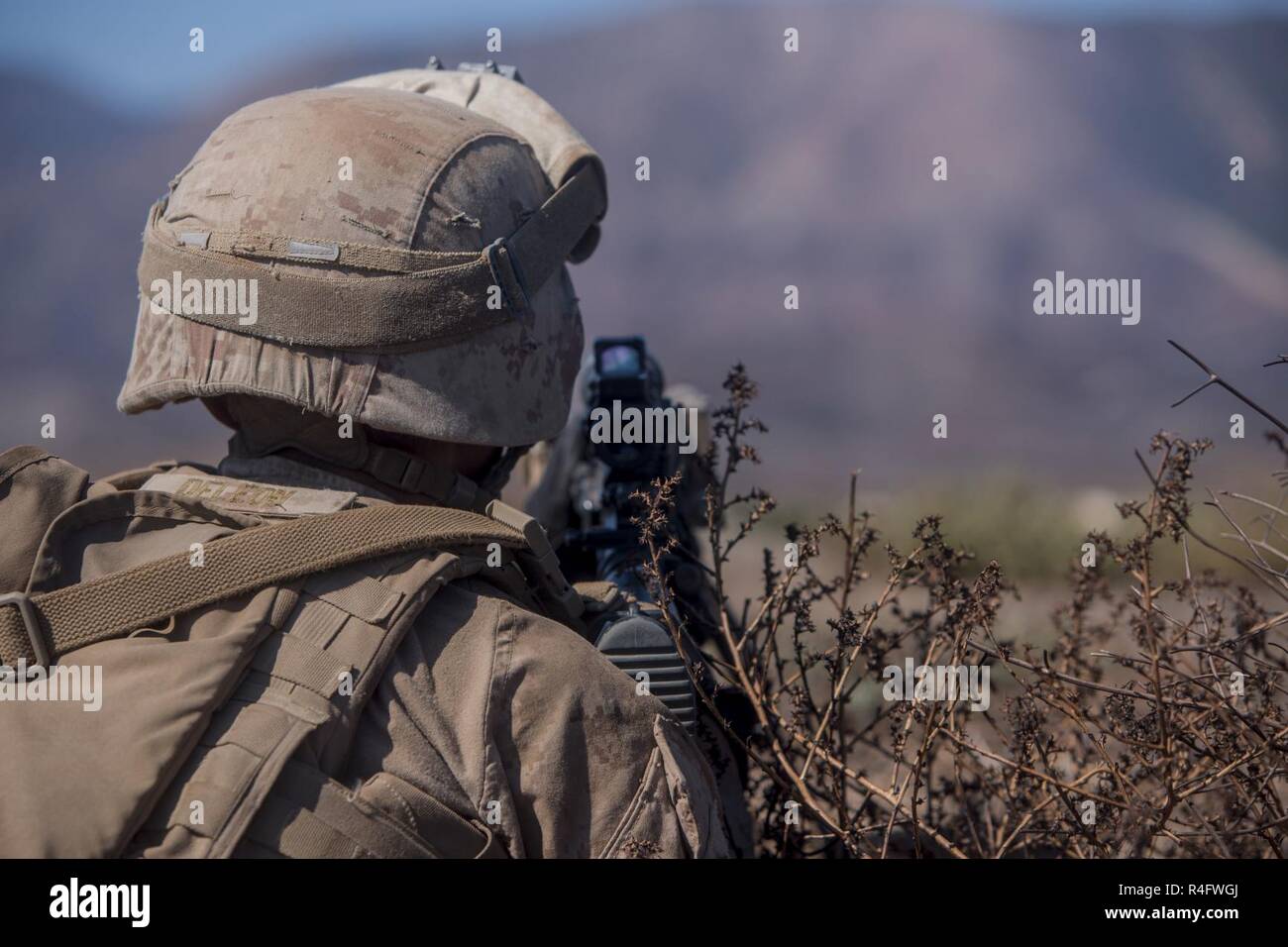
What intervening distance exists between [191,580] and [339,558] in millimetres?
215

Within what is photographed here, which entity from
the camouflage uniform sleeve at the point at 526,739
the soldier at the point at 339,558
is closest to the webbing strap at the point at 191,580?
the soldier at the point at 339,558

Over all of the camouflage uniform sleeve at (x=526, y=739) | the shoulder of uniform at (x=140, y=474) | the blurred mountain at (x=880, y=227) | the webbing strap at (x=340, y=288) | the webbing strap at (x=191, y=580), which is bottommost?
the camouflage uniform sleeve at (x=526, y=739)

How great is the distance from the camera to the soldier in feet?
5.50

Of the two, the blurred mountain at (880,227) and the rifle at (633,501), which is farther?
the blurred mountain at (880,227)

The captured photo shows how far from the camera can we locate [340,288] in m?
2.10

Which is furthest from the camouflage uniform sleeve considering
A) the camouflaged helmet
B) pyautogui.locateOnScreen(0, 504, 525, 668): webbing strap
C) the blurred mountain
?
the blurred mountain

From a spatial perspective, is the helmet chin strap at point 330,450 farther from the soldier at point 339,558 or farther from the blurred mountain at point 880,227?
the blurred mountain at point 880,227

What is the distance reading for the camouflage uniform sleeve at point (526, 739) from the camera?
1.81 m

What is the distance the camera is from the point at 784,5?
156 ft

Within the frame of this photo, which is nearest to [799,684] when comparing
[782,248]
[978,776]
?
[978,776]

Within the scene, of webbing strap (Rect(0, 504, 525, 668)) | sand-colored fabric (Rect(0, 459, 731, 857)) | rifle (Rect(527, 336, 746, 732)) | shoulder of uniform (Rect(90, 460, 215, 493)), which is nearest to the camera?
sand-colored fabric (Rect(0, 459, 731, 857))

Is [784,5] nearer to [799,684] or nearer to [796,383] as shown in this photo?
[796,383]

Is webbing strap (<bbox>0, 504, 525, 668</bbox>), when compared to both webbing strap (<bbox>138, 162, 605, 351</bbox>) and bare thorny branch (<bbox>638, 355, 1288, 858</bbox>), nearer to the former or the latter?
webbing strap (<bbox>138, 162, 605, 351</bbox>)

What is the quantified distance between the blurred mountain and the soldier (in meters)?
16.9
